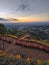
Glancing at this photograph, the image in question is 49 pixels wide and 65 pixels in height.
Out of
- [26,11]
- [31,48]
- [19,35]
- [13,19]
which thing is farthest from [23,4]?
[31,48]

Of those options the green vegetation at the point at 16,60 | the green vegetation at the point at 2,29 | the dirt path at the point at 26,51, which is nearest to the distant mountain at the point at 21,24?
the green vegetation at the point at 2,29

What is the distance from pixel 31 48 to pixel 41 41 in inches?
6.0

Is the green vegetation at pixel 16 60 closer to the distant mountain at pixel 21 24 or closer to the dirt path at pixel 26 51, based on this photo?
the dirt path at pixel 26 51

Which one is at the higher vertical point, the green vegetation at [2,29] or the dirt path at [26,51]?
the green vegetation at [2,29]

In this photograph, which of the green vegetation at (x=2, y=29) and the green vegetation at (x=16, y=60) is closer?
the green vegetation at (x=16, y=60)

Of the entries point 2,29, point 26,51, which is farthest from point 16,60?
point 2,29

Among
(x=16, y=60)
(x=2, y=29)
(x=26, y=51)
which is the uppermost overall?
(x=2, y=29)

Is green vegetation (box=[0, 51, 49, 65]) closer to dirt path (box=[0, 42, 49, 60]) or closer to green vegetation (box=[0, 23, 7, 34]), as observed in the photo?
dirt path (box=[0, 42, 49, 60])

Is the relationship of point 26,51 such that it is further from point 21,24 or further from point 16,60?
point 21,24

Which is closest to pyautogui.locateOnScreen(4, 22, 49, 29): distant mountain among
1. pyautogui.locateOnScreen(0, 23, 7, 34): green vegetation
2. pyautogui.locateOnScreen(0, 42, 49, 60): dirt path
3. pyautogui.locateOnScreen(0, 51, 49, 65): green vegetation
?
pyautogui.locateOnScreen(0, 23, 7, 34): green vegetation

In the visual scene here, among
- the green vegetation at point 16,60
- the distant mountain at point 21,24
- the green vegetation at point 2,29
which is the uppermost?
the distant mountain at point 21,24

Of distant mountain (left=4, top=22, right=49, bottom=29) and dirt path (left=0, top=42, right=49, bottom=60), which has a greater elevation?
distant mountain (left=4, top=22, right=49, bottom=29)

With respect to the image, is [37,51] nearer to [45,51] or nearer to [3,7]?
[45,51]

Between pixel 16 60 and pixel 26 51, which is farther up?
pixel 26 51
